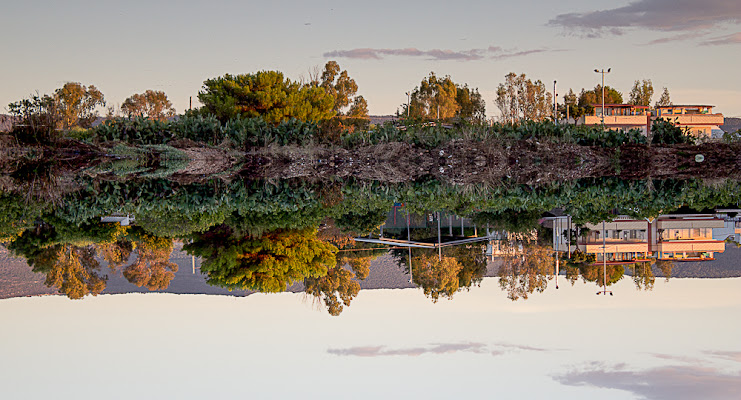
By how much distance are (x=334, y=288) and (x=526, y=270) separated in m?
7.37

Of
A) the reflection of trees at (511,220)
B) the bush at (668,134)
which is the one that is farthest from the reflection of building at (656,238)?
the reflection of trees at (511,220)

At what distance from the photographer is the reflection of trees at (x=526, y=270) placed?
23.8m

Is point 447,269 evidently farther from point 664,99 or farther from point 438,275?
point 664,99

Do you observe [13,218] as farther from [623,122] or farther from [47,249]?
[623,122]

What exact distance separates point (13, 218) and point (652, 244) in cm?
2524

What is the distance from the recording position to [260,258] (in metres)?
20.2

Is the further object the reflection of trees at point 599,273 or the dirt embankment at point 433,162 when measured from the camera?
the reflection of trees at point 599,273

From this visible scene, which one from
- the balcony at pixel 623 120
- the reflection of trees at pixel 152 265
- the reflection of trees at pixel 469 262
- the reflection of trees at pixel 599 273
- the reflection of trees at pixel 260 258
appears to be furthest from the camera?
the balcony at pixel 623 120

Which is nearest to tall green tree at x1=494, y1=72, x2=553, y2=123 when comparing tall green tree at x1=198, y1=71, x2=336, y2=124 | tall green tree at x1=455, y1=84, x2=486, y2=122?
tall green tree at x1=455, y1=84, x2=486, y2=122

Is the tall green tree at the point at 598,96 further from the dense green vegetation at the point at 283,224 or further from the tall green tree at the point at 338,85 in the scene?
the dense green vegetation at the point at 283,224

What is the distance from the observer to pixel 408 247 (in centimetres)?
2534

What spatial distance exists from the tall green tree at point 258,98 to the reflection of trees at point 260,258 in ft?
63.9

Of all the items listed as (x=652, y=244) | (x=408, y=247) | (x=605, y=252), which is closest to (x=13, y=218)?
(x=408, y=247)

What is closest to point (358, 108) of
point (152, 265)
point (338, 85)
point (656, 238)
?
point (338, 85)
